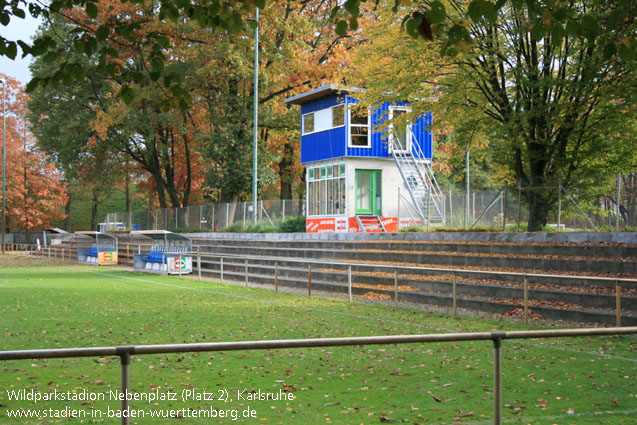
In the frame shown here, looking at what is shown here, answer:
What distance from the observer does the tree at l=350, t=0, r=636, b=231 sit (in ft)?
63.0

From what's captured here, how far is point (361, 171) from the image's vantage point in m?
33.6

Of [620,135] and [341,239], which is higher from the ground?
[620,135]

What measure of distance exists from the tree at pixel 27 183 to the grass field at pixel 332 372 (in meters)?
54.3

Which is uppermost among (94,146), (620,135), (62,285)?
(94,146)

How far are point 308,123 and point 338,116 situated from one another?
9.60 ft

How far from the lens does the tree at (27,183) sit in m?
65.2

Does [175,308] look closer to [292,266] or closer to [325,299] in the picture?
[325,299]

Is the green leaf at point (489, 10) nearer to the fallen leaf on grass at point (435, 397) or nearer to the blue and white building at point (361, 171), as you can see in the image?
the fallen leaf on grass at point (435, 397)

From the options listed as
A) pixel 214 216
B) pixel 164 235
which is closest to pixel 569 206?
pixel 164 235

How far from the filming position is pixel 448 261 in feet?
65.2

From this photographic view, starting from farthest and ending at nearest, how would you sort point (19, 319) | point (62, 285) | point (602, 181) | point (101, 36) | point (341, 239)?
1. point (341, 239)
2. point (62, 285)
3. point (602, 181)
4. point (19, 319)
5. point (101, 36)

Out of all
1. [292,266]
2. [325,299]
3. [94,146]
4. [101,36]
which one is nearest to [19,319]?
[325,299]

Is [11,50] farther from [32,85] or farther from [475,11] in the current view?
[475,11]

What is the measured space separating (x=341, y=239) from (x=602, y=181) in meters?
12.2
